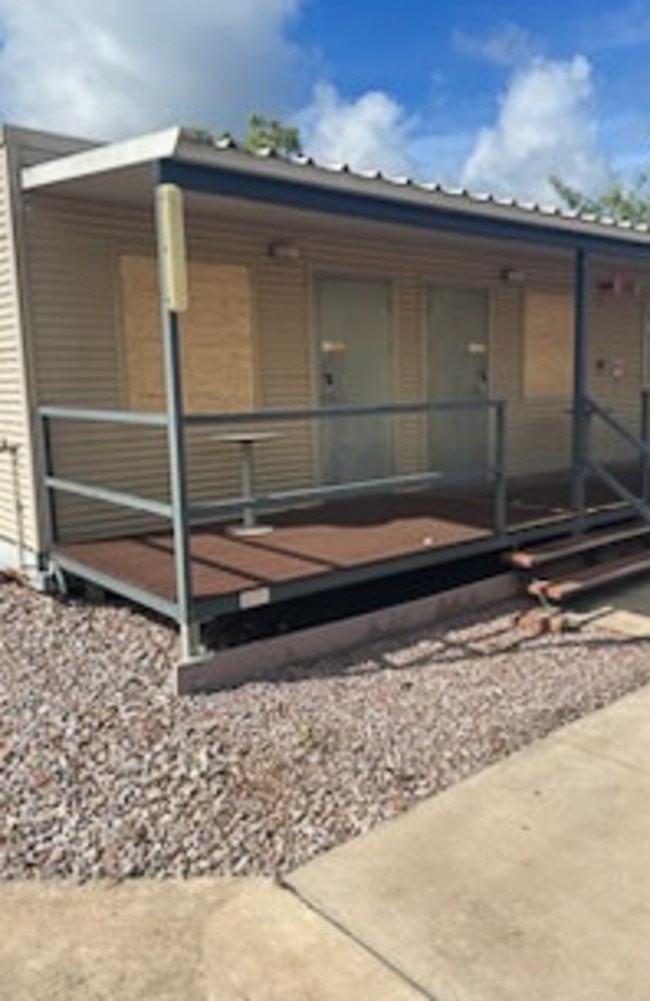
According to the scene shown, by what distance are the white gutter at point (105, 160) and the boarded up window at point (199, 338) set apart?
915mm

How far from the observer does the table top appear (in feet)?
18.5

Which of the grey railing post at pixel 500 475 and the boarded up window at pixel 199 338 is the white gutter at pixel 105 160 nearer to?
the boarded up window at pixel 199 338

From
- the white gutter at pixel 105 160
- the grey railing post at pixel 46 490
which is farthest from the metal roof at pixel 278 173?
the grey railing post at pixel 46 490

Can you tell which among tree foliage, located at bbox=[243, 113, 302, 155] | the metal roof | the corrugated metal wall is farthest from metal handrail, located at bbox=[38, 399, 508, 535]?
tree foliage, located at bbox=[243, 113, 302, 155]

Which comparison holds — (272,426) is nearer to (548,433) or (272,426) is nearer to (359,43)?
(548,433)

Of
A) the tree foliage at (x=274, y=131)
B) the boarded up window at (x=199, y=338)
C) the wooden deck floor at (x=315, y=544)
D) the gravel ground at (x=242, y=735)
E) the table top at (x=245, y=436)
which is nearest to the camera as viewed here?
the gravel ground at (x=242, y=735)

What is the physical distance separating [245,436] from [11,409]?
1556 millimetres

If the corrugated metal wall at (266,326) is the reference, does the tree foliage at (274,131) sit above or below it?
above

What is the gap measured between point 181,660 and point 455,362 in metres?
4.89

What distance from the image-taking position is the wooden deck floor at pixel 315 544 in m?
4.73

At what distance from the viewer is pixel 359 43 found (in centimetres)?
1412

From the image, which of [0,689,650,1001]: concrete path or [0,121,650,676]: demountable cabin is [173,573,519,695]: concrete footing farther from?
[0,689,650,1001]: concrete path

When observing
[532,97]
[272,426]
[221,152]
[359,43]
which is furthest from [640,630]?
[532,97]

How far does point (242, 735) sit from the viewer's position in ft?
12.2
